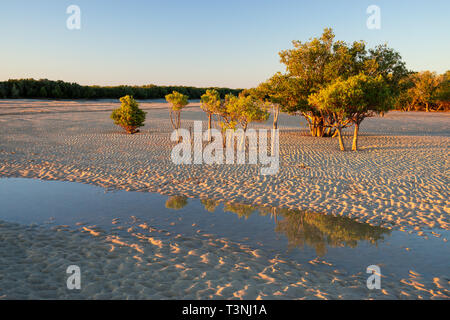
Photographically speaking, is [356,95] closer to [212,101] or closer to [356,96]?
[356,96]

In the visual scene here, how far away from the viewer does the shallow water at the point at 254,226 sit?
6.58m

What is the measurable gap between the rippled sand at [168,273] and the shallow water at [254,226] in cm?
38

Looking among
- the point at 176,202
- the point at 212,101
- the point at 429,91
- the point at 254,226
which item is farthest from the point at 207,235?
the point at 429,91

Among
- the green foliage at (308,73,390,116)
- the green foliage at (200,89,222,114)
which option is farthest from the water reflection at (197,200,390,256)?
the green foliage at (200,89,222,114)

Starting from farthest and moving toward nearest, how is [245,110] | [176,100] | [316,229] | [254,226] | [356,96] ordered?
[176,100] < [245,110] < [356,96] < [254,226] < [316,229]

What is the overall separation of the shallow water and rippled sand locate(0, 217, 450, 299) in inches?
14.9

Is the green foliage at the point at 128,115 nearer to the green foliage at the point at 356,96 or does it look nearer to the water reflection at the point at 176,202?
the green foliage at the point at 356,96

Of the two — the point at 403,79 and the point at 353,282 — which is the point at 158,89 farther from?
the point at 353,282

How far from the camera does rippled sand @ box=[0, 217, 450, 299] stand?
5027 mm

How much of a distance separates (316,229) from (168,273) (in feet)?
14.0

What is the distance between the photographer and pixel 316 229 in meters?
8.18

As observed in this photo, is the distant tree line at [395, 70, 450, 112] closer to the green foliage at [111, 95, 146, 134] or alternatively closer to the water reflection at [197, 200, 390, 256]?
the green foliage at [111, 95, 146, 134]

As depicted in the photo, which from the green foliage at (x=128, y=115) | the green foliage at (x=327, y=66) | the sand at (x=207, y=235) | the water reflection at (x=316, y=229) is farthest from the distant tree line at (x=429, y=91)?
the water reflection at (x=316, y=229)

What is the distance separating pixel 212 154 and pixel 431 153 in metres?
12.7
